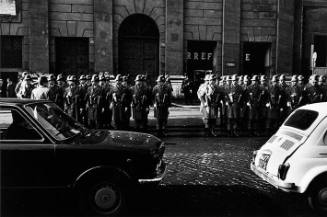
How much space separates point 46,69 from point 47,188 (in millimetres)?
14710

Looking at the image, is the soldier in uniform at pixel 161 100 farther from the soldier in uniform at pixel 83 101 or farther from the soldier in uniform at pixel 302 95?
the soldier in uniform at pixel 302 95

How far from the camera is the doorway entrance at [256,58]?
2164cm

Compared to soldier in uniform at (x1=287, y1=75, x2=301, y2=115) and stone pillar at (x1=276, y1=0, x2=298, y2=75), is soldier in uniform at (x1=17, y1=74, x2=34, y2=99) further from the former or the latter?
stone pillar at (x1=276, y1=0, x2=298, y2=75)

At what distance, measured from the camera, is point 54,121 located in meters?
5.94

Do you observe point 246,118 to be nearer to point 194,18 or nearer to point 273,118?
point 273,118

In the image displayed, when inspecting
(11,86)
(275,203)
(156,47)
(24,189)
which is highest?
(156,47)

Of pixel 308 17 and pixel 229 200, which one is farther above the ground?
pixel 308 17

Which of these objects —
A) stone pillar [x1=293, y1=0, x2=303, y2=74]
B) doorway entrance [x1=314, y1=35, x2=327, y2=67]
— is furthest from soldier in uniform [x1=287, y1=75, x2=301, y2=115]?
doorway entrance [x1=314, y1=35, x2=327, y2=67]

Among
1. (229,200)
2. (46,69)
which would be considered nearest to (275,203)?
(229,200)

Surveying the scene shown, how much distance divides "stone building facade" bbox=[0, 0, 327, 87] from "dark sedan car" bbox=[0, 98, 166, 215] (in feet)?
47.1

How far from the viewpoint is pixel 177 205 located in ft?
20.5

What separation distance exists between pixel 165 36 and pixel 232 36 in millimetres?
3436

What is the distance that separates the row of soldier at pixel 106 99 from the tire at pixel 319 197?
748cm

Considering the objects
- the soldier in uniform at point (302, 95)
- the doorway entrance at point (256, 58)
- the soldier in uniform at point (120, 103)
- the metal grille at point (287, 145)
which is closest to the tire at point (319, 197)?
the metal grille at point (287, 145)
